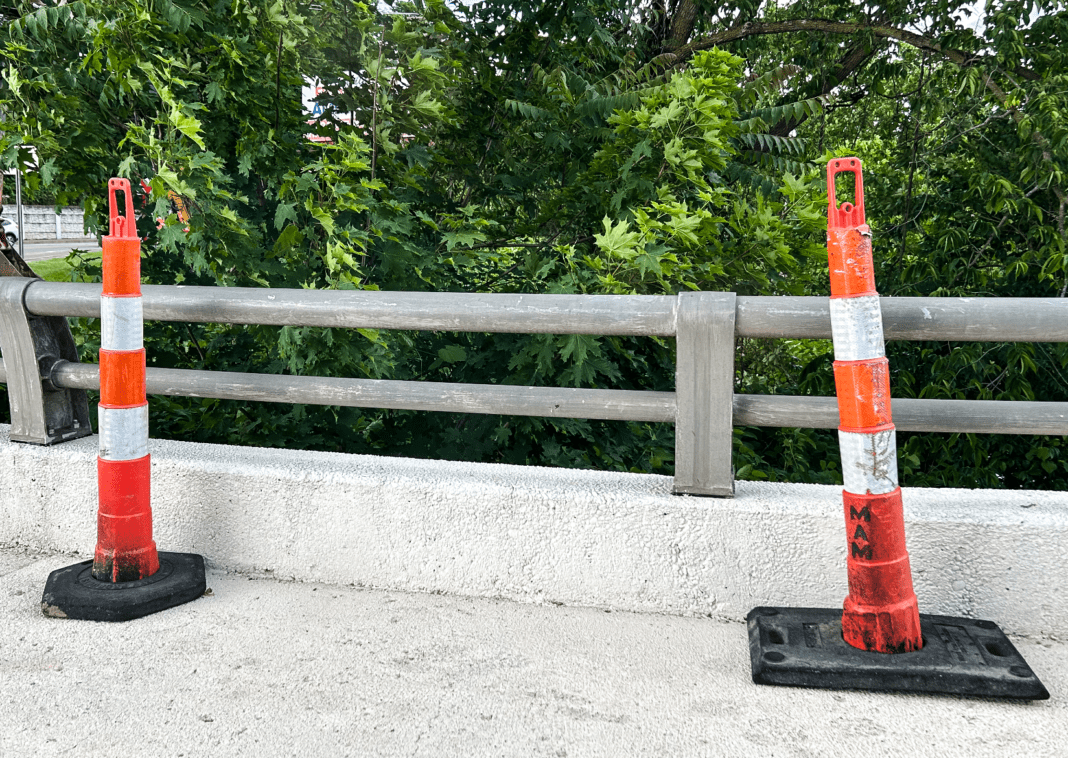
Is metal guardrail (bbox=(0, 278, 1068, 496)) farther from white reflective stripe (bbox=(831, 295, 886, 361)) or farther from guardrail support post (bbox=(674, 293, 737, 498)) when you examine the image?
white reflective stripe (bbox=(831, 295, 886, 361))

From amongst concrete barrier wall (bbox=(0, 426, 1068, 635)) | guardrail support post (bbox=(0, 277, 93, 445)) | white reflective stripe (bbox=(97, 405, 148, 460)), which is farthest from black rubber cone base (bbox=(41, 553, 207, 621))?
guardrail support post (bbox=(0, 277, 93, 445))

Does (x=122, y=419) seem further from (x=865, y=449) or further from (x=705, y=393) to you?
(x=865, y=449)

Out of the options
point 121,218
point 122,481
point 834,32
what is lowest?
point 122,481

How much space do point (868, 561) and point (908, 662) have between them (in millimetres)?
316

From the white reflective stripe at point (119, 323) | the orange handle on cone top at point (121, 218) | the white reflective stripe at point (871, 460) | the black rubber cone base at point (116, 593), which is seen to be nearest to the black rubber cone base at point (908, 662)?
the white reflective stripe at point (871, 460)

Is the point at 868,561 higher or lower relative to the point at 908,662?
higher

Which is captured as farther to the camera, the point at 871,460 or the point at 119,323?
the point at 119,323

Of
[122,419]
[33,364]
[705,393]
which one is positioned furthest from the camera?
[33,364]

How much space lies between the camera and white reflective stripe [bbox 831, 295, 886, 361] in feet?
8.57

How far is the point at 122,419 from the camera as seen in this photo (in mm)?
3162

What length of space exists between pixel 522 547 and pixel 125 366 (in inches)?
63.4

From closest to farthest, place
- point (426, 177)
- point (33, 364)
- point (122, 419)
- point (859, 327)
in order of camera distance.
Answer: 1. point (859, 327)
2. point (122, 419)
3. point (33, 364)
4. point (426, 177)

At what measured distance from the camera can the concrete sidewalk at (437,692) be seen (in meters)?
2.35

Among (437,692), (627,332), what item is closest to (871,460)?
(627,332)
